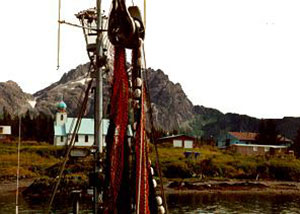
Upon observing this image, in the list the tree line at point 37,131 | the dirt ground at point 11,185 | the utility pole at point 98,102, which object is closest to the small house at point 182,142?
the tree line at point 37,131

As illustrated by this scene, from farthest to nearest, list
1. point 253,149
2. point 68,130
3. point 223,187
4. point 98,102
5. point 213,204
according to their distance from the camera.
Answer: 1. point 253,149
2. point 68,130
3. point 223,187
4. point 213,204
5. point 98,102

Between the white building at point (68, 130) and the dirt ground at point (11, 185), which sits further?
the white building at point (68, 130)

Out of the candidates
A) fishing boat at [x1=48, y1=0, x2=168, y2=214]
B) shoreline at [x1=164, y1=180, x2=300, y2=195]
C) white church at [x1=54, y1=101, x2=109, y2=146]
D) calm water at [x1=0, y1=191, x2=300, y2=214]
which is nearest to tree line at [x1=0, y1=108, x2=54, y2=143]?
white church at [x1=54, y1=101, x2=109, y2=146]

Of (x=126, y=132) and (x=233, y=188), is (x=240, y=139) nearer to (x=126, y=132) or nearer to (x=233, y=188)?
(x=233, y=188)

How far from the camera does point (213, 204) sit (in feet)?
197

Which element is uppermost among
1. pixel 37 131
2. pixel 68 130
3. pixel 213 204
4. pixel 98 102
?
pixel 37 131

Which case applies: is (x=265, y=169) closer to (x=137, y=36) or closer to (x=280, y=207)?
(x=280, y=207)

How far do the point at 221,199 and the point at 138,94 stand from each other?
57.3 meters

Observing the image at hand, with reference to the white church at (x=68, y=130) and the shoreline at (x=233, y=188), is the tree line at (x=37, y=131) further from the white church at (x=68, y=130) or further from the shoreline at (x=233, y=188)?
the shoreline at (x=233, y=188)

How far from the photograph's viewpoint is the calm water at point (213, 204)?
171ft

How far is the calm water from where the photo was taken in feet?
171

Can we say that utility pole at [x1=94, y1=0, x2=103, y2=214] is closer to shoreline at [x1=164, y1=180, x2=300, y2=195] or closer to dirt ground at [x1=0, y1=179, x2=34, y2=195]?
dirt ground at [x1=0, y1=179, x2=34, y2=195]

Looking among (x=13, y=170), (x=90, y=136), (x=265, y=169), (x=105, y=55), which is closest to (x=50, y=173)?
(x=13, y=170)

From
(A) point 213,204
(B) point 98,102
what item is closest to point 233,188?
(A) point 213,204
